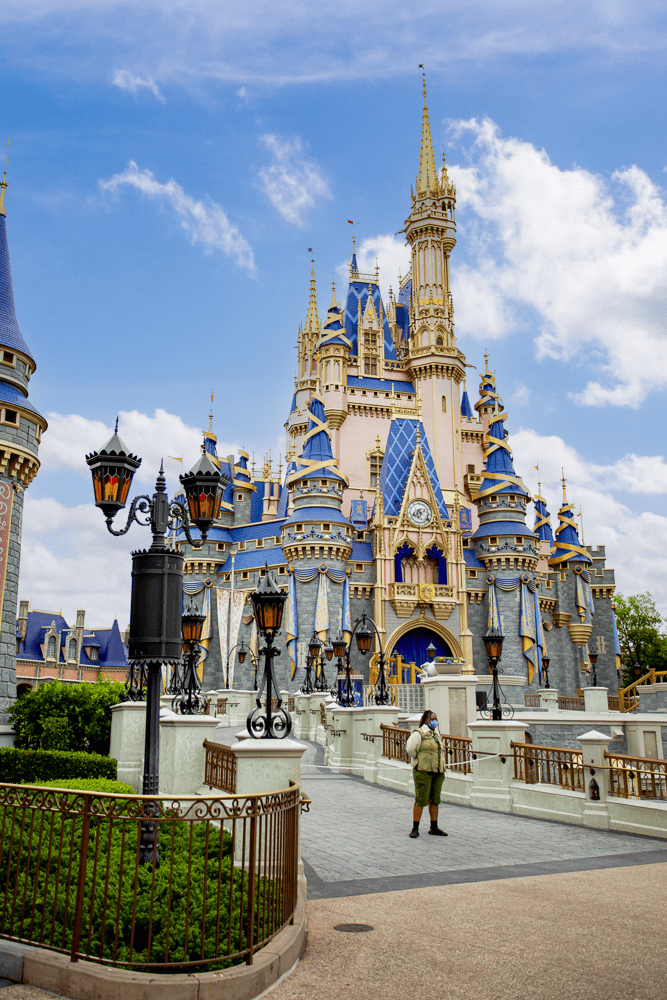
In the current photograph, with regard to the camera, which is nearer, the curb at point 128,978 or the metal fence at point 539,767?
the curb at point 128,978

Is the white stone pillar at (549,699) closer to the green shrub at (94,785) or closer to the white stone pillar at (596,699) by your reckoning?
the white stone pillar at (596,699)

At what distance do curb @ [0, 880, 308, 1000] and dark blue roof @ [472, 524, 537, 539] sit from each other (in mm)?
46375

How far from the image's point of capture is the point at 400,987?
5.40 m

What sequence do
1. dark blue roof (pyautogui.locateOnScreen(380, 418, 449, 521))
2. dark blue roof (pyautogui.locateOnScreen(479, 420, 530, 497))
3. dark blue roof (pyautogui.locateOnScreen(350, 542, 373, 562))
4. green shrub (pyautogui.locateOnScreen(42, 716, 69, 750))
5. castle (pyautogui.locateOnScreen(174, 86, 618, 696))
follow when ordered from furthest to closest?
1. dark blue roof (pyautogui.locateOnScreen(479, 420, 530, 497))
2. dark blue roof (pyautogui.locateOnScreen(380, 418, 449, 521))
3. dark blue roof (pyautogui.locateOnScreen(350, 542, 373, 562))
4. castle (pyautogui.locateOnScreen(174, 86, 618, 696))
5. green shrub (pyautogui.locateOnScreen(42, 716, 69, 750))

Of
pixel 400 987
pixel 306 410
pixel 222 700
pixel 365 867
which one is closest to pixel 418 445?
pixel 306 410

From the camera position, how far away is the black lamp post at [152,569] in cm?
789

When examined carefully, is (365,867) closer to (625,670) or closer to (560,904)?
(560,904)

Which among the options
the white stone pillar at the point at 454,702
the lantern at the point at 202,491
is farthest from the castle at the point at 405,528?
the lantern at the point at 202,491

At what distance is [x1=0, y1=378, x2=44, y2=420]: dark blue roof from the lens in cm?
2243

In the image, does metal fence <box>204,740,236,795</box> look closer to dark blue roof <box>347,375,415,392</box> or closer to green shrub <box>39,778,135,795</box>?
green shrub <box>39,778,135,795</box>

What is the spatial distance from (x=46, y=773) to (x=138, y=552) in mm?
10102

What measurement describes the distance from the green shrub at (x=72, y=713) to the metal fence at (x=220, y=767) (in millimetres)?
7522

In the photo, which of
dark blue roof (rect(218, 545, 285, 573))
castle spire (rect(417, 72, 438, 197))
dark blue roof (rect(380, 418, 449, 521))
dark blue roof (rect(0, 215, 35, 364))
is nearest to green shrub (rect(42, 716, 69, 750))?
dark blue roof (rect(0, 215, 35, 364))

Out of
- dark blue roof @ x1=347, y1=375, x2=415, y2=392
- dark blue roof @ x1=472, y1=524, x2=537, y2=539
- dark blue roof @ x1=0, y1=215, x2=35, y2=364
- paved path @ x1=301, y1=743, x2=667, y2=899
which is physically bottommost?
paved path @ x1=301, y1=743, x2=667, y2=899
